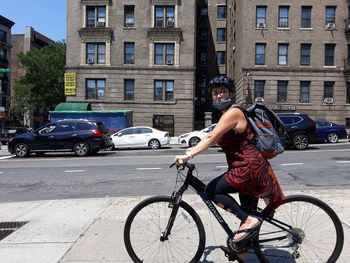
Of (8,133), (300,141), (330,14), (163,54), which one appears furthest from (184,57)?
(300,141)

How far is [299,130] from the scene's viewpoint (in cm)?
2283

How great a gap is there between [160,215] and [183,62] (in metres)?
40.3

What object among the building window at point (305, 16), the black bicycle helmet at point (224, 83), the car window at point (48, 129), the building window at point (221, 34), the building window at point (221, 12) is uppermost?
the building window at point (221, 12)

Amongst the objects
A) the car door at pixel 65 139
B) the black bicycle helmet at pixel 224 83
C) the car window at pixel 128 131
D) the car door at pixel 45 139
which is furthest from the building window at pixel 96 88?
the black bicycle helmet at pixel 224 83

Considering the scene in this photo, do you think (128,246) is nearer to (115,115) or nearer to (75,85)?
(115,115)

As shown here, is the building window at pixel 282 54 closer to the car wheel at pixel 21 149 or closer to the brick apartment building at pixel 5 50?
the car wheel at pixel 21 149

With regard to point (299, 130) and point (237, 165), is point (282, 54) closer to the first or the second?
point (299, 130)

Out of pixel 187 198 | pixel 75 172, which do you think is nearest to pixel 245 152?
pixel 187 198

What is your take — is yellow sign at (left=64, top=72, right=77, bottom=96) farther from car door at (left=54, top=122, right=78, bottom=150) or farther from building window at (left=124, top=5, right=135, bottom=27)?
car door at (left=54, top=122, right=78, bottom=150)

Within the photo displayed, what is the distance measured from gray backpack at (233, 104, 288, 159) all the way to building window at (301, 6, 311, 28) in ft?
137

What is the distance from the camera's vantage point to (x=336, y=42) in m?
43.1

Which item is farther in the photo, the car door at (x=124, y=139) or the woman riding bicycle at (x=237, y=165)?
the car door at (x=124, y=139)

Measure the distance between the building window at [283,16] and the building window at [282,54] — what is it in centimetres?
189

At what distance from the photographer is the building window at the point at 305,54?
143 ft
